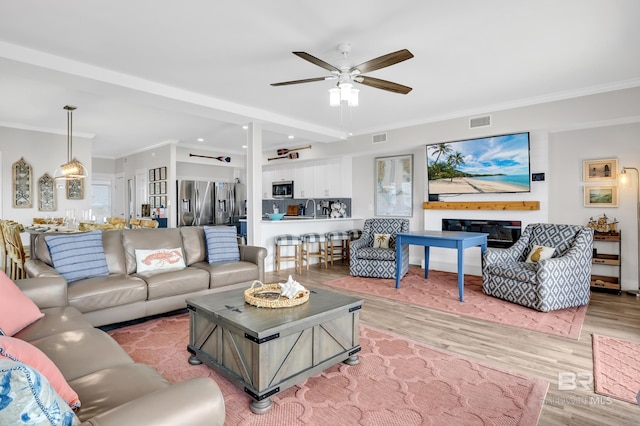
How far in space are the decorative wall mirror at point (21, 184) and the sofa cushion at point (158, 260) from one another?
4.46 m

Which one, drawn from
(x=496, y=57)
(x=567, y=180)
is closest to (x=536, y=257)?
(x=567, y=180)

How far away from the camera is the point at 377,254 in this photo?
17.7 feet

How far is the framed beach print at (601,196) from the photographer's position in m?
4.68

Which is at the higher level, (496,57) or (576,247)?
(496,57)

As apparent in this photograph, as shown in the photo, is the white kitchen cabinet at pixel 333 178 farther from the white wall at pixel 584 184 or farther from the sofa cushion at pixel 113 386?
the sofa cushion at pixel 113 386

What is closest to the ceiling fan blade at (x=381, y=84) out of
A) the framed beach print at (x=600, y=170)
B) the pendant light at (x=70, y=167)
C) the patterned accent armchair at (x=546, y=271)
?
the patterned accent armchair at (x=546, y=271)

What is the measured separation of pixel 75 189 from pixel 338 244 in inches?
215

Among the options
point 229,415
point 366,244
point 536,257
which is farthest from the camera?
point 366,244

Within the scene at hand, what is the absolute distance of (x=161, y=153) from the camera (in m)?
8.21

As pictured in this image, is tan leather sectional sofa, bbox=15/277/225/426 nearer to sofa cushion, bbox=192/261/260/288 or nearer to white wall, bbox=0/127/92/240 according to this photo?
sofa cushion, bbox=192/261/260/288

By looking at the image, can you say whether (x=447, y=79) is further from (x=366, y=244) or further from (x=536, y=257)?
(x=366, y=244)

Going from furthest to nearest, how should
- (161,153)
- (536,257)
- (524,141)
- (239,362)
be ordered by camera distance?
(161,153)
(524,141)
(536,257)
(239,362)

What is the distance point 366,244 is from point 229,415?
4195mm

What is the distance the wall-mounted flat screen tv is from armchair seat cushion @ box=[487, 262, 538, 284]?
149 cm
